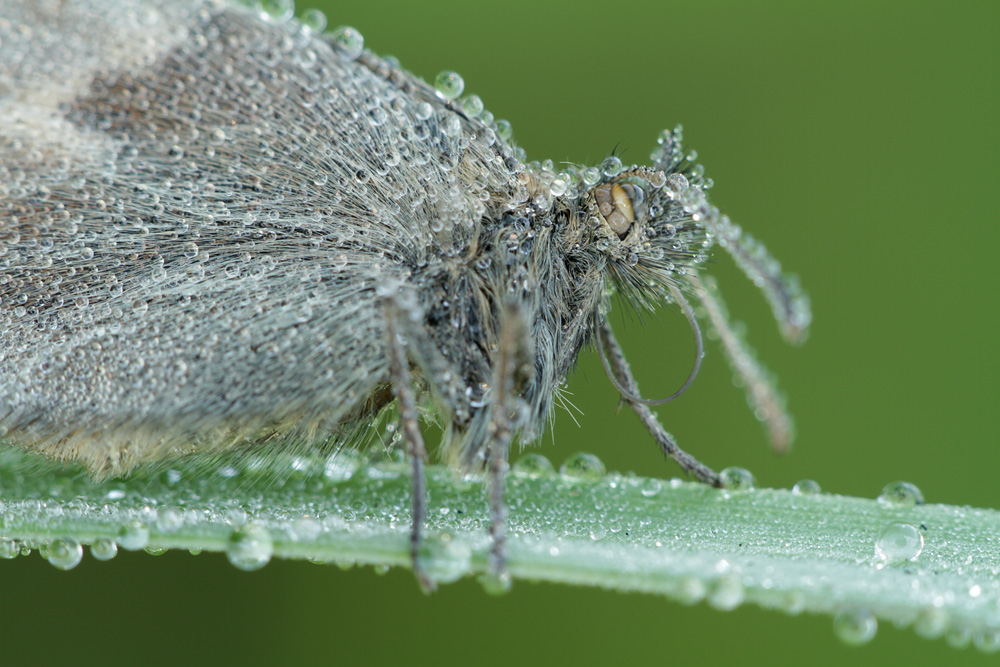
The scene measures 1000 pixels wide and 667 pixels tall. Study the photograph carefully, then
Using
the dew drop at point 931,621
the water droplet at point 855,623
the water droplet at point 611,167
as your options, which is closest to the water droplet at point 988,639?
the dew drop at point 931,621

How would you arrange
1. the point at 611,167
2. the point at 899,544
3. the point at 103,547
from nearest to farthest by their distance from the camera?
1. the point at 103,547
2. the point at 899,544
3. the point at 611,167

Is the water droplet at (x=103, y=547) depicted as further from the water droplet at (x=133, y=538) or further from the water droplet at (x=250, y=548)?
the water droplet at (x=250, y=548)

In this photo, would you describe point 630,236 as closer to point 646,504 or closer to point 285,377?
point 646,504

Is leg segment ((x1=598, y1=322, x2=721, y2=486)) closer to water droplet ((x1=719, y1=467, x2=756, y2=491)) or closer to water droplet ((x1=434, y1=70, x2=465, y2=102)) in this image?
water droplet ((x1=719, y1=467, x2=756, y2=491))

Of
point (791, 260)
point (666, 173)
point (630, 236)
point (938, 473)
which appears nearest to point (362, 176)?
point (630, 236)

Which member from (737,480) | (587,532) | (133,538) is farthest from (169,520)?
(737,480)

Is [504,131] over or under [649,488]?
over

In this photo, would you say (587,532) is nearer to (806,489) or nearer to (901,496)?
(806,489)

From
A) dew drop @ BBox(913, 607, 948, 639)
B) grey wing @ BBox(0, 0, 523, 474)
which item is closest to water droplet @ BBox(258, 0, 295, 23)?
grey wing @ BBox(0, 0, 523, 474)
